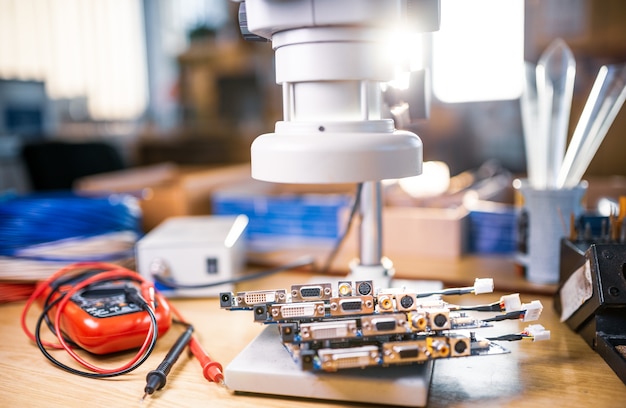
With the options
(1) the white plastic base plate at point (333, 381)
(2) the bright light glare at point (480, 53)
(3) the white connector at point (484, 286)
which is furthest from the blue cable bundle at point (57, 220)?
(2) the bright light glare at point (480, 53)

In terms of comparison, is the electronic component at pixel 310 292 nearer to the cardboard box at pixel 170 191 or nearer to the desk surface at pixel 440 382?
the desk surface at pixel 440 382

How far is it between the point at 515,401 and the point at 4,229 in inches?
30.6

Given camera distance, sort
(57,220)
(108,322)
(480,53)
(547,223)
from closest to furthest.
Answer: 1. (108,322)
2. (547,223)
3. (57,220)
4. (480,53)

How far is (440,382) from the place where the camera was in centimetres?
51

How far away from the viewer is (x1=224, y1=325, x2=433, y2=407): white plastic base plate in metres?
0.46

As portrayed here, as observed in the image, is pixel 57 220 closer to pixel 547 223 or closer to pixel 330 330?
pixel 330 330

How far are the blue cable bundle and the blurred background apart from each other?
1372 millimetres

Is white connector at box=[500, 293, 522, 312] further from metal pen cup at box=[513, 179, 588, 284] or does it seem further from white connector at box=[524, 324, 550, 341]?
metal pen cup at box=[513, 179, 588, 284]

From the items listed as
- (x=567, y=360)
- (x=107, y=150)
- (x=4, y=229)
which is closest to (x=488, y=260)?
(x=567, y=360)

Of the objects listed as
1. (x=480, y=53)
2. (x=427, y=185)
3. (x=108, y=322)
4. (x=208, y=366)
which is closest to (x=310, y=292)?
(x=208, y=366)

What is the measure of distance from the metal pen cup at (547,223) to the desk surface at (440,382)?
0.57 feet

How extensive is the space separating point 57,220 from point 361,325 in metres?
0.64

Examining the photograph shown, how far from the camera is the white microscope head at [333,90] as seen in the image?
474 mm

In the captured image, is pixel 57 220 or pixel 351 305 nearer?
pixel 351 305
